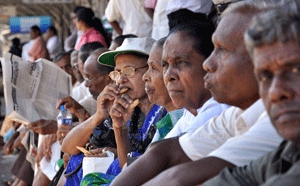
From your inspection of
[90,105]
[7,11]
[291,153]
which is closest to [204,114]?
[291,153]

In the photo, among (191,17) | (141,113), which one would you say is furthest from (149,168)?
(191,17)

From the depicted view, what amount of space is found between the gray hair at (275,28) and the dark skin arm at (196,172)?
376 millimetres

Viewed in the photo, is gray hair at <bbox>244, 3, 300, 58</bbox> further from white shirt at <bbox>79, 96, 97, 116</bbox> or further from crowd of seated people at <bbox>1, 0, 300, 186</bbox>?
white shirt at <bbox>79, 96, 97, 116</bbox>

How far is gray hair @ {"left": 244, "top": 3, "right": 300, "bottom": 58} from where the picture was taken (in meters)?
0.99

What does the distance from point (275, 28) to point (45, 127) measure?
3.35 m

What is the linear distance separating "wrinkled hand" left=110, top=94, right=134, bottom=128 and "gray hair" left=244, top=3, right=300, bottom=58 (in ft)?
4.99

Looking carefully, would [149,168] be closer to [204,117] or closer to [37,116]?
[204,117]

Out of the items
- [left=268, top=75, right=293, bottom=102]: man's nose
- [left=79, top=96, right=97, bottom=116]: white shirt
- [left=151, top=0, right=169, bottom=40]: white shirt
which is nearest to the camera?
[left=268, top=75, right=293, bottom=102]: man's nose

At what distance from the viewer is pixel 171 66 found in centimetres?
205

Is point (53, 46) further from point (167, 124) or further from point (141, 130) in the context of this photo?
point (167, 124)

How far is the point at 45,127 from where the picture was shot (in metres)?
4.07

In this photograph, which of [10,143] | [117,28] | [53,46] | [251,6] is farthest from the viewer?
[53,46]

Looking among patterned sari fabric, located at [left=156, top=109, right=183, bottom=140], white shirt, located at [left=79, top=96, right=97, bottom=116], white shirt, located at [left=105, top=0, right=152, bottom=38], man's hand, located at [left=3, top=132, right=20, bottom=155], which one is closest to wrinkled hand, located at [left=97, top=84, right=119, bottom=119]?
patterned sari fabric, located at [left=156, top=109, right=183, bottom=140]

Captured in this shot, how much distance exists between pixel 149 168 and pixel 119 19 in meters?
4.21
